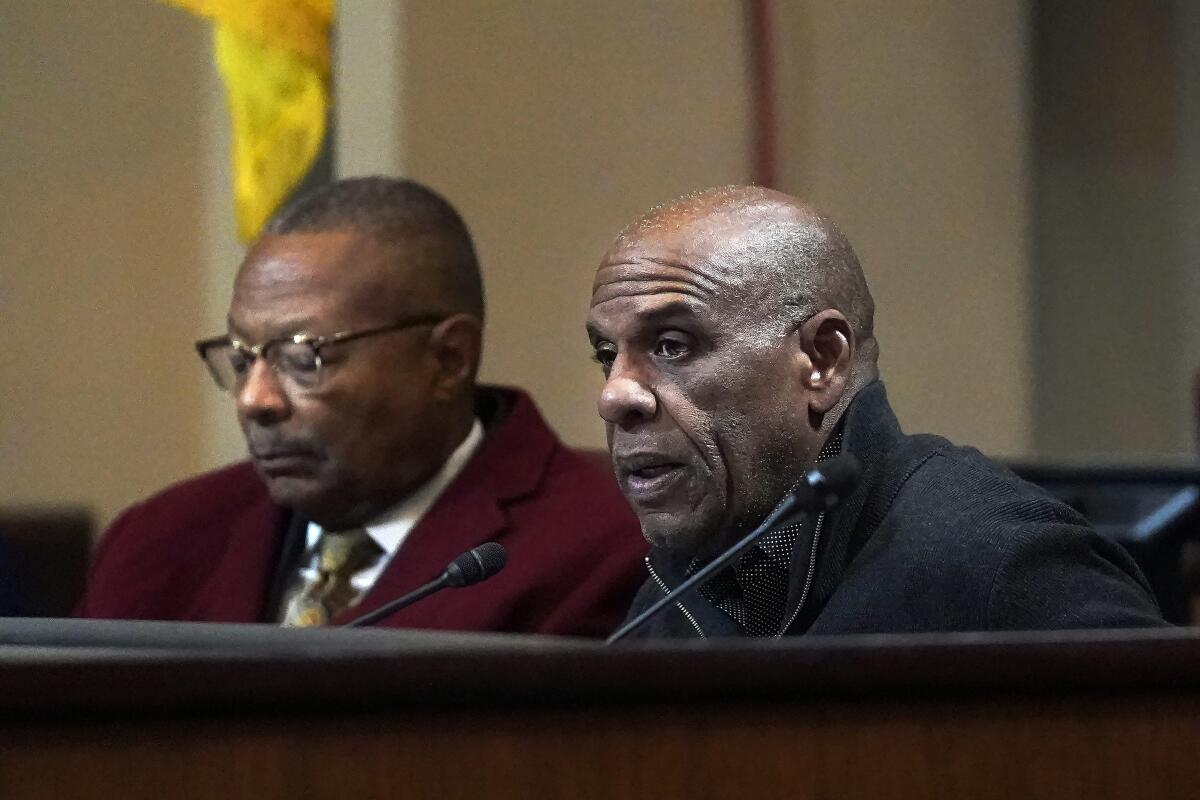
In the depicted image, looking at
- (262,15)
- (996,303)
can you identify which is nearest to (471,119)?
(262,15)

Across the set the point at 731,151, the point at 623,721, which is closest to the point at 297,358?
the point at 731,151

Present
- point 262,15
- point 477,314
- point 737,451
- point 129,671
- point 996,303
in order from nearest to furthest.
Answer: point 129,671 → point 737,451 → point 477,314 → point 262,15 → point 996,303

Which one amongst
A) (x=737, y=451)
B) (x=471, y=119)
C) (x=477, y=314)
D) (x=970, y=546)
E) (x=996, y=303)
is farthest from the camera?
(x=996, y=303)

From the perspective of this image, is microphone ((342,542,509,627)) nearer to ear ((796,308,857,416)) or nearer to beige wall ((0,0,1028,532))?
ear ((796,308,857,416))

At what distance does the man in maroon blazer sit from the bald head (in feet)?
1.91

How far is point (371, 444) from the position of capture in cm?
226

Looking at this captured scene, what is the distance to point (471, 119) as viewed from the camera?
10.5 feet

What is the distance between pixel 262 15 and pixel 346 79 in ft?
0.70

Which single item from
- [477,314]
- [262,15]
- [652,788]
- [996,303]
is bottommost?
[996,303]

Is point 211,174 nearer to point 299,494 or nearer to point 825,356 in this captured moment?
point 299,494

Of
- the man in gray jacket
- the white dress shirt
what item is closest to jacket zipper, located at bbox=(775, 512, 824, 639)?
the man in gray jacket

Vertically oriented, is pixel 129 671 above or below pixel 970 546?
above

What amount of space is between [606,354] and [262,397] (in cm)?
70

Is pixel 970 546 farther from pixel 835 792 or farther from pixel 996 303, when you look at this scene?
pixel 996 303
